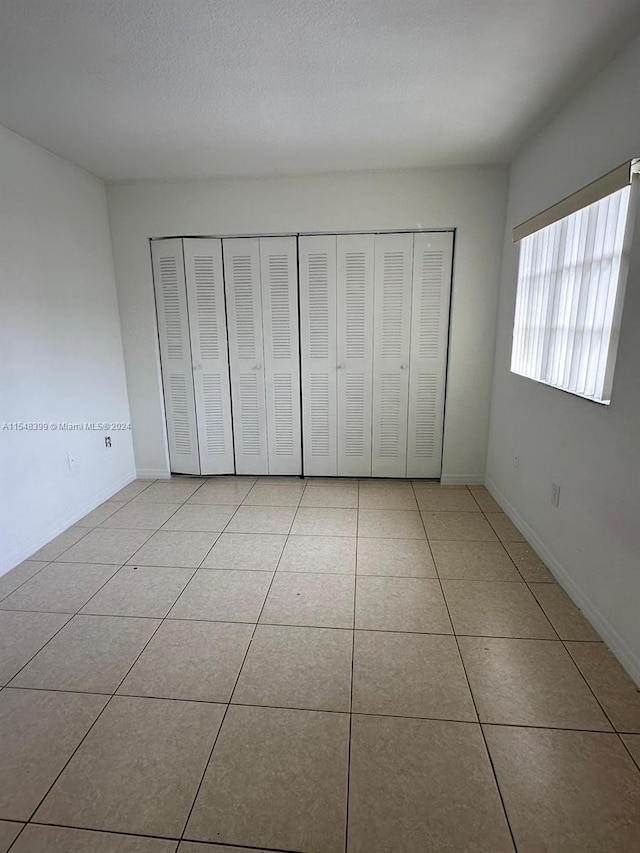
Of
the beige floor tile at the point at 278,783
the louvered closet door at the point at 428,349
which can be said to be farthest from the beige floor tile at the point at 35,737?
the louvered closet door at the point at 428,349

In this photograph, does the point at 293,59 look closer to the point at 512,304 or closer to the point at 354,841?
the point at 512,304

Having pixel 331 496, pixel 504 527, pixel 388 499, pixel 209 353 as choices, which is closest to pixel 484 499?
pixel 504 527

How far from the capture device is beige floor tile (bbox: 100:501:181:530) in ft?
10.0

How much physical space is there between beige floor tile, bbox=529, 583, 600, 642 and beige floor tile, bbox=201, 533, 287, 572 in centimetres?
138

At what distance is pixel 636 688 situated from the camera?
165cm

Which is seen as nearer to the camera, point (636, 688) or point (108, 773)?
point (108, 773)

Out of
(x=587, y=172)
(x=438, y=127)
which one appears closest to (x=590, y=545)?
(x=587, y=172)

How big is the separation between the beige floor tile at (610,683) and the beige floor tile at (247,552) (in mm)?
1494

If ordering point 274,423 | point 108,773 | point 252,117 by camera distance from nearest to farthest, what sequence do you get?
point 108,773 → point 252,117 → point 274,423

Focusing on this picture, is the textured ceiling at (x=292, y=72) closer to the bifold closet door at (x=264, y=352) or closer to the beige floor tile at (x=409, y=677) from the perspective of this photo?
the bifold closet door at (x=264, y=352)

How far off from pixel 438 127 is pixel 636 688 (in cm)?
284

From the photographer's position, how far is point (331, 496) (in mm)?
3523

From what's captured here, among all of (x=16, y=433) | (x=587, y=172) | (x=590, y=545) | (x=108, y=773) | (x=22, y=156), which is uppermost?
(x=22, y=156)

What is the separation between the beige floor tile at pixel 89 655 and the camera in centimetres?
173
